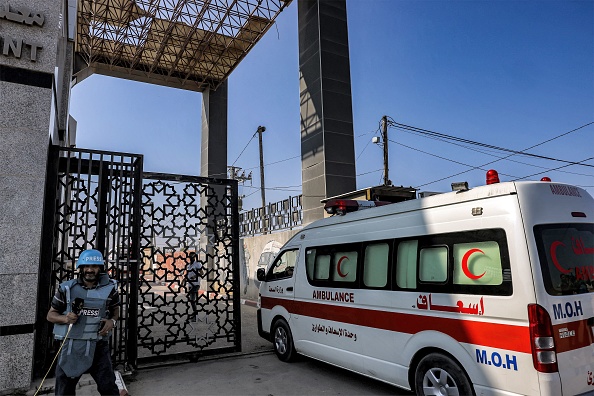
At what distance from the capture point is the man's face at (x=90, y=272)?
3.65m

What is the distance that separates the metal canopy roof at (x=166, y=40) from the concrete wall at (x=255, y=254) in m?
9.89

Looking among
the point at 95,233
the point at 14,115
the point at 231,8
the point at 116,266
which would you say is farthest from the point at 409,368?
the point at 231,8

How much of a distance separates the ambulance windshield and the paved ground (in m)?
2.48

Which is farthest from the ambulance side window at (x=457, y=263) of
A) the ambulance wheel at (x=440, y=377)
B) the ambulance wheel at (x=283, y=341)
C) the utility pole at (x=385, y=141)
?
the utility pole at (x=385, y=141)

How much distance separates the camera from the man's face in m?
3.65

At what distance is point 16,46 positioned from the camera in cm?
532

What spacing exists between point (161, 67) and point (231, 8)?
7.15 m

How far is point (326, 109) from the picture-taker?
1314 centimetres

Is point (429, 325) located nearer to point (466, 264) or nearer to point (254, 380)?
point (466, 264)

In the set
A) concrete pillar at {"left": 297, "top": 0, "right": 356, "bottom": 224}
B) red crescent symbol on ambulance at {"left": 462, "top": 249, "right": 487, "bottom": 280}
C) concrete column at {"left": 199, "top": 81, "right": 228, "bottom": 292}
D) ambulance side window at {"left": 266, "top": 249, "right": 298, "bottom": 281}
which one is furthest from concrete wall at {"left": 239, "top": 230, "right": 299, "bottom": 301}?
red crescent symbol on ambulance at {"left": 462, "top": 249, "right": 487, "bottom": 280}

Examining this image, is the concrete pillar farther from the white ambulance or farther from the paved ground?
the white ambulance

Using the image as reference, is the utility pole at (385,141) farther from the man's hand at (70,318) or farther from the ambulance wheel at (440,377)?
the man's hand at (70,318)

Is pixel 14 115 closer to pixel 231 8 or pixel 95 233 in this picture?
pixel 95 233

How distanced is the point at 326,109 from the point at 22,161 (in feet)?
31.4
